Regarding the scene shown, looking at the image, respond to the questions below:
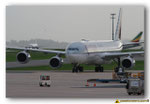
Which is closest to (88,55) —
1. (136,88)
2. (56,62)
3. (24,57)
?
(56,62)

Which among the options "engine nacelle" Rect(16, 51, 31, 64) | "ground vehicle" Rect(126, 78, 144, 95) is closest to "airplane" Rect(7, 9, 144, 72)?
"engine nacelle" Rect(16, 51, 31, 64)

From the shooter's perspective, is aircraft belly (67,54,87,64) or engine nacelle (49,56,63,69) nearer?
aircraft belly (67,54,87,64)

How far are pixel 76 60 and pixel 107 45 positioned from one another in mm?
8582

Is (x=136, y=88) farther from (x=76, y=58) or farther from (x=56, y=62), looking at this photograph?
(x=56, y=62)

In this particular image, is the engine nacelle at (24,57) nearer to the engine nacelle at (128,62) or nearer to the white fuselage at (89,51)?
the white fuselage at (89,51)

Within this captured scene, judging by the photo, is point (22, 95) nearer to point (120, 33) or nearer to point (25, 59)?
point (25, 59)

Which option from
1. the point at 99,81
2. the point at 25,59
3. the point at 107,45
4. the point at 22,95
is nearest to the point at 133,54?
the point at 107,45

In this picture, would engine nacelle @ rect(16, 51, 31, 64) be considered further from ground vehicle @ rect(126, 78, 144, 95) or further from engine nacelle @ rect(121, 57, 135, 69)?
ground vehicle @ rect(126, 78, 144, 95)

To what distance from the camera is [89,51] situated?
51.1 meters

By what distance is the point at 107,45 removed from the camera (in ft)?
184

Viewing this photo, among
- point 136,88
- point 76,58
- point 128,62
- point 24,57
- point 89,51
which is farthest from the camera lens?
point 89,51

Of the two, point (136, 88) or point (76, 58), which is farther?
point (76, 58)

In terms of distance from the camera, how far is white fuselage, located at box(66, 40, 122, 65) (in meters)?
48.6
